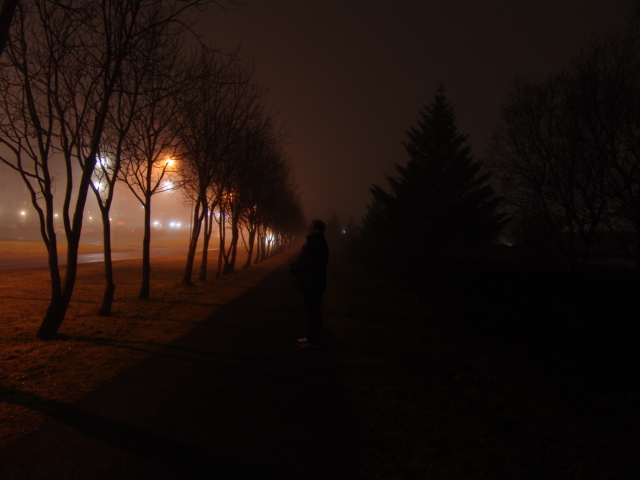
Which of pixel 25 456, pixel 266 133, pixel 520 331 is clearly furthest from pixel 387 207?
pixel 25 456

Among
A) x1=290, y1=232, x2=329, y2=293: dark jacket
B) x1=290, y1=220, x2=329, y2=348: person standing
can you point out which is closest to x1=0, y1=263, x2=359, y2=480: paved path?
x1=290, y1=220, x2=329, y2=348: person standing

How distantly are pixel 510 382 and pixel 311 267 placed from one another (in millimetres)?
3111

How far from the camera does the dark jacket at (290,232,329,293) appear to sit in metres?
6.16

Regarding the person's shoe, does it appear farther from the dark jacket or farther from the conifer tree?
the conifer tree

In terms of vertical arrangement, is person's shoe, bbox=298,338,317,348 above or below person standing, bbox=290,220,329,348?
below

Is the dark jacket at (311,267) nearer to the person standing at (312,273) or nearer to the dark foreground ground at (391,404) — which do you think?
the person standing at (312,273)

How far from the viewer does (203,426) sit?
347 cm

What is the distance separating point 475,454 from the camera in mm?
3164

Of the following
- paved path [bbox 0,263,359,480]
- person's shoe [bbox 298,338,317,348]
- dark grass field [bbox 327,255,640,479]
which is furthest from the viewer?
person's shoe [bbox 298,338,317,348]

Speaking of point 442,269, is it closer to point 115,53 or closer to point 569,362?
point 569,362

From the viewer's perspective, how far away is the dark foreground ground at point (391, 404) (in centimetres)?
295

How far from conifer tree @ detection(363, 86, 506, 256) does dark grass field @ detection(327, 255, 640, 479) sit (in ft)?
54.7

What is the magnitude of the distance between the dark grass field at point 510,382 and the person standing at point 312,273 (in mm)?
584

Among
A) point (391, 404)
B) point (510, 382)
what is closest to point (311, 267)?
point (391, 404)
